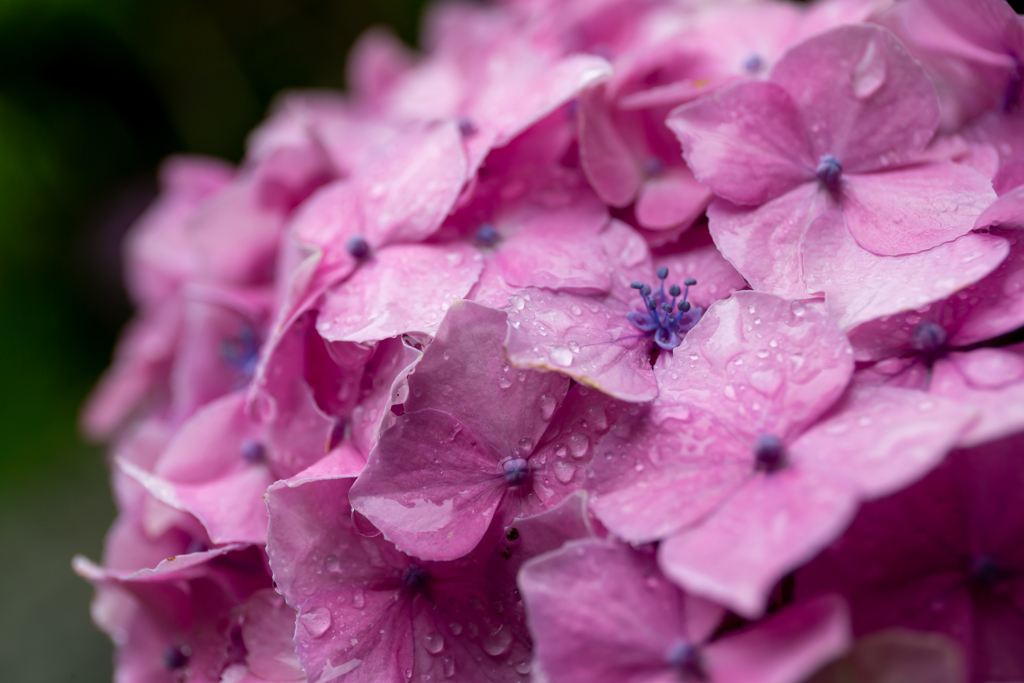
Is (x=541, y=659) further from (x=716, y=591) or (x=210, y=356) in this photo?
(x=210, y=356)

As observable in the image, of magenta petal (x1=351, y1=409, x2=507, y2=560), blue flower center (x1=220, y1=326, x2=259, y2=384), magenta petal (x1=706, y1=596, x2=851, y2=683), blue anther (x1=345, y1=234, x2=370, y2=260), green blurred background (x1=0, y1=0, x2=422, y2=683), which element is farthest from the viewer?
green blurred background (x1=0, y1=0, x2=422, y2=683)

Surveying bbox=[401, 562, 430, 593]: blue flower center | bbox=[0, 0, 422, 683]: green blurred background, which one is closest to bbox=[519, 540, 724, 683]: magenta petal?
bbox=[401, 562, 430, 593]: blue flower center

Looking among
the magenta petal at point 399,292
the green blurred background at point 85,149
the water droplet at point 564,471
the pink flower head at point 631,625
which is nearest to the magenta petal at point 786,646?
the pink flower head at point 631,625

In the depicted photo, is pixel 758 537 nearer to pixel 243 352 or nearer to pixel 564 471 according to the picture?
pixel 564 471

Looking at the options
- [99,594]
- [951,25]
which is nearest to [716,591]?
[951,25]

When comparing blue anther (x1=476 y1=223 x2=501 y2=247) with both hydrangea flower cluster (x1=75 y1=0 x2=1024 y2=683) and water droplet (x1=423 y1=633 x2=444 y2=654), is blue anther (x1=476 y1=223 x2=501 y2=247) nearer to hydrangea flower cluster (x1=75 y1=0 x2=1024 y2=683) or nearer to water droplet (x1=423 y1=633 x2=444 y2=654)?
hydrangea flower cluster (x1=75 y1=0 x2=1024 y2=683)

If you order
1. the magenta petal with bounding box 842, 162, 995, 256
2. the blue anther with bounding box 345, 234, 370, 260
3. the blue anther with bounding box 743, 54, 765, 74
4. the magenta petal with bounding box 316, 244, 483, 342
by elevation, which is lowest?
the magenta petal with bounding box 842, 162, 995, 256
